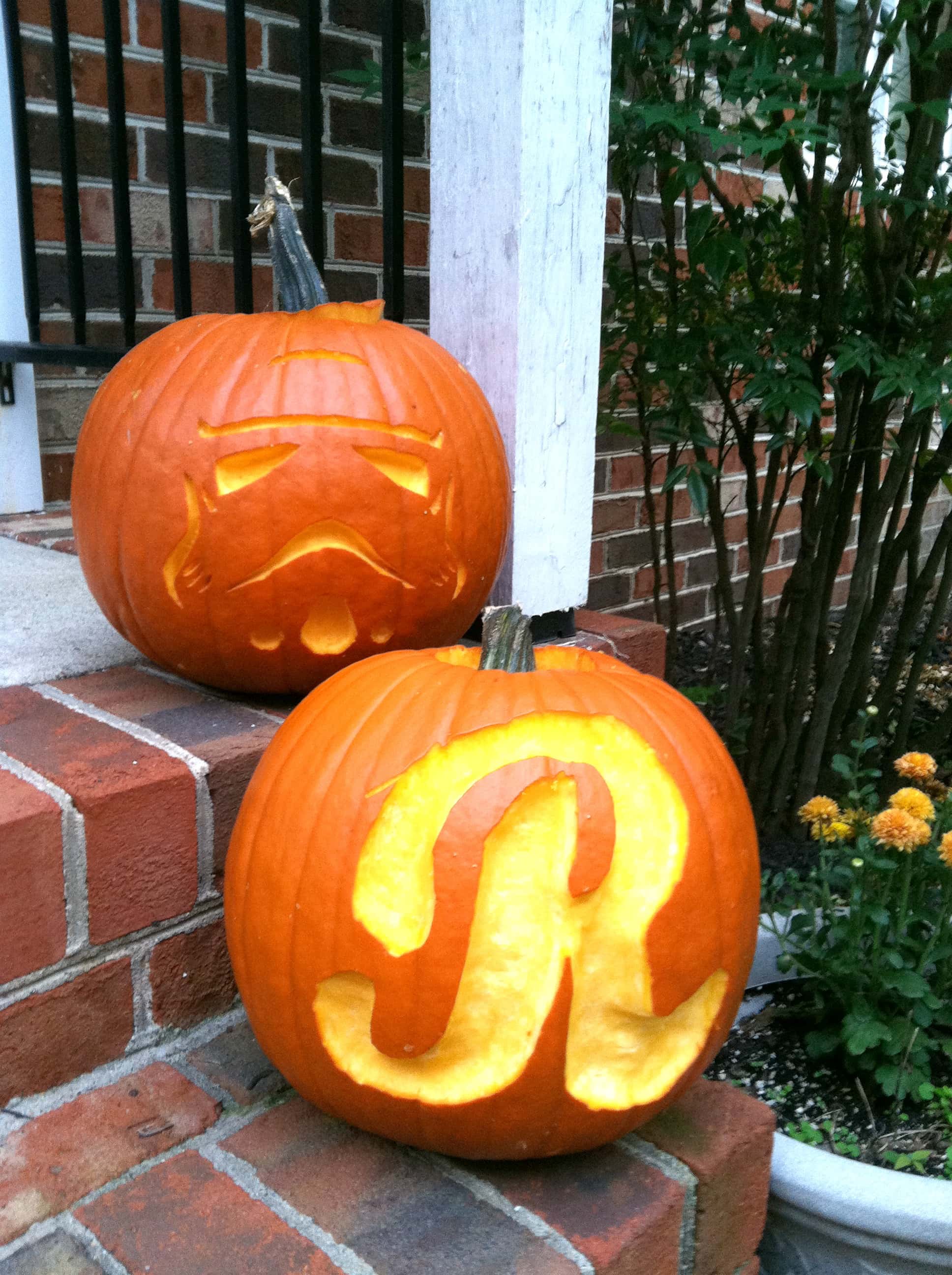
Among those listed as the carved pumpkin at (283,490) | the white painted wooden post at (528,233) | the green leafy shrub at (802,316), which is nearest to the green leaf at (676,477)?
the green leafy shrub at (802,316)

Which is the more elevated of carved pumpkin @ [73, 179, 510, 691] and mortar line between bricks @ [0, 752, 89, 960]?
carved pumpkin @ [73, 179, 510, 691]

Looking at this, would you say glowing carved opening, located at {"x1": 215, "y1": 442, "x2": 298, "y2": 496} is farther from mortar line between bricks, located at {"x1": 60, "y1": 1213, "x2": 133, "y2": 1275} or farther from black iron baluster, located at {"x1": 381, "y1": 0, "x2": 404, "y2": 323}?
mortar line between bricks, located at {"x1": 60, "y1": 1213, "x2": 133, "y2": 1275}

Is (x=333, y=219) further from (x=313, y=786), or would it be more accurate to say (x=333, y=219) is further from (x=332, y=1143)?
(x=332, y=1143)

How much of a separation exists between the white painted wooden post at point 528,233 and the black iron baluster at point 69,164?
871mm

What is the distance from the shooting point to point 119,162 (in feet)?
6.23

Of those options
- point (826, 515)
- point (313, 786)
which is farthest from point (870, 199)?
point (313, 786)

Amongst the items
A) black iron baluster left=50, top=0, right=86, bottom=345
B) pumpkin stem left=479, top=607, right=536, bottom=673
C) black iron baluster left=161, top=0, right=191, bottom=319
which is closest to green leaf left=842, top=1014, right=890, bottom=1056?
pumpkin stem left=479, top=607, right=536, bottom=673

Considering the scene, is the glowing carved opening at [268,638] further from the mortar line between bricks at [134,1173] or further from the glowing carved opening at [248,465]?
the mortar line between bricks at [134,1173]

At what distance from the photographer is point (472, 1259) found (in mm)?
829

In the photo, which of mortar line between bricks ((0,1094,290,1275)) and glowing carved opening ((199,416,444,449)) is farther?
glowing carved opening ((199,416,444,449))

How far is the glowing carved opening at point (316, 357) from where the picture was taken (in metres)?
1.21

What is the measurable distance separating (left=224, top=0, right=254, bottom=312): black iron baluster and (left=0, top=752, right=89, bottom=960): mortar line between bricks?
3.19 ft

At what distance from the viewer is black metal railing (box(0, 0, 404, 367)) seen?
1.61 meters

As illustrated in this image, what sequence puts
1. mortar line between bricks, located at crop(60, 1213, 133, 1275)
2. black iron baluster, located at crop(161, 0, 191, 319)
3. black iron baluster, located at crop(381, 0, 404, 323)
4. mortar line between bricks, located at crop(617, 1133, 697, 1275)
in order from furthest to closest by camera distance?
black iron baluster, located at crop(161, 0, 191, 319) → black iron baluster, located at crop(381, 0, 404, 323) → mortar line between bricks, located at crop(617, 1133, 697, 1275) → mortar line between bricks, located at crop(60, 1213, 133, 1275)
